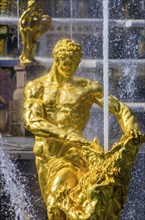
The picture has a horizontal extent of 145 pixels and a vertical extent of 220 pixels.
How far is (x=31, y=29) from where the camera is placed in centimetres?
1155

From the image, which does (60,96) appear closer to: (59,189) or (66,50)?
(66,50)

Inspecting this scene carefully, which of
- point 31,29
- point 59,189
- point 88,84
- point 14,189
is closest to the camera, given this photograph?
point 59,189

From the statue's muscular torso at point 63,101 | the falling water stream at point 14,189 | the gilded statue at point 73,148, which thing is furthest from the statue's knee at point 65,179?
the falling water stream at point 14,189

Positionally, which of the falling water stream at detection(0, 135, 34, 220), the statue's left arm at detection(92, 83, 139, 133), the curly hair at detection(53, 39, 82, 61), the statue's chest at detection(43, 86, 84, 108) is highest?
the curly hair at detection(53, 39, 82, 61)

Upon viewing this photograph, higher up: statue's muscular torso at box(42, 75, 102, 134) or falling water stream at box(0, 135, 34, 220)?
statue's muscular torso at box(42, 75, 102, 134)

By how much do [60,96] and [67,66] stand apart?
0.23 metres

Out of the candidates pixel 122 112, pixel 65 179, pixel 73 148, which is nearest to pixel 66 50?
pixel 122 112

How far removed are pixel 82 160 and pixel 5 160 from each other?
7.84ft

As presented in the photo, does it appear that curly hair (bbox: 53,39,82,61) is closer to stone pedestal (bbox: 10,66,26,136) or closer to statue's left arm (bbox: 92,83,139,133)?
statue's left arm (bbox: 92,83,139,133)

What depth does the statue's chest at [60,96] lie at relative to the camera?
27.0ft

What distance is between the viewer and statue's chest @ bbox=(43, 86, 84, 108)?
8234mm

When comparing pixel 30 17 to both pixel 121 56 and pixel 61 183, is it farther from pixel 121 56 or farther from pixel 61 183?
pixel 61 183

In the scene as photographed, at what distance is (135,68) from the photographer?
39.9ft

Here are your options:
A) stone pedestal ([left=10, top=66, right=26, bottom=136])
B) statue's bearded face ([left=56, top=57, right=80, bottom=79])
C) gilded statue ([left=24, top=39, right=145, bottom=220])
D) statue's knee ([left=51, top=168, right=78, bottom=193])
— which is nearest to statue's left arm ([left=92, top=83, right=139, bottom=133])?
gilded statue ([left=24, top=39, right=145, bottom=220])
